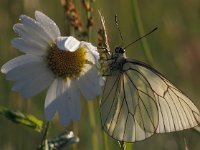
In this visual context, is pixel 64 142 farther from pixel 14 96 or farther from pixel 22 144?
pixel 14 96

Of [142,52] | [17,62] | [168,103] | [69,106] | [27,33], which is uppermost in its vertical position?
[27,33]

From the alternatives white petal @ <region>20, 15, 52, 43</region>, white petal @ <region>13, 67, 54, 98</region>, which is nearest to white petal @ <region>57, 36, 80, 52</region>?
white petal @ <region>20, 15, 52, 43</region>

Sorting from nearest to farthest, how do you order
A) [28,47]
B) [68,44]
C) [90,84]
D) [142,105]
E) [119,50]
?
[68,44]
[28,47]
[90,84]
[119,50]
[142,105]

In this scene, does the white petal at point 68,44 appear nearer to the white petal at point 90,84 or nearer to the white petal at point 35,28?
the white petal at point 35,28

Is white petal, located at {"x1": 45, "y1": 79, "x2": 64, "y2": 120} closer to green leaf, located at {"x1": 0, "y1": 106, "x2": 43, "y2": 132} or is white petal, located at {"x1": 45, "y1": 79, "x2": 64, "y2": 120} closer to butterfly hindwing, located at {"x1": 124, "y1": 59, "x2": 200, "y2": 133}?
green leaf, located at {"x1": 0, "y1": 106, "x2": 43, "y2": 132}

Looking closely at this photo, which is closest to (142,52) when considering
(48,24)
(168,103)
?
(168,103)

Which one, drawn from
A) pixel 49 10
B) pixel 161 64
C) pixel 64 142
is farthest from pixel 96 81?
pixel 49 10

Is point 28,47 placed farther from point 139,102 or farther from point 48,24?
point 139,102

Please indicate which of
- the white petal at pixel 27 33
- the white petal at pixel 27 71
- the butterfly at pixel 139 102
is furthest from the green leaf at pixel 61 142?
the white petal at pixel 27 33
